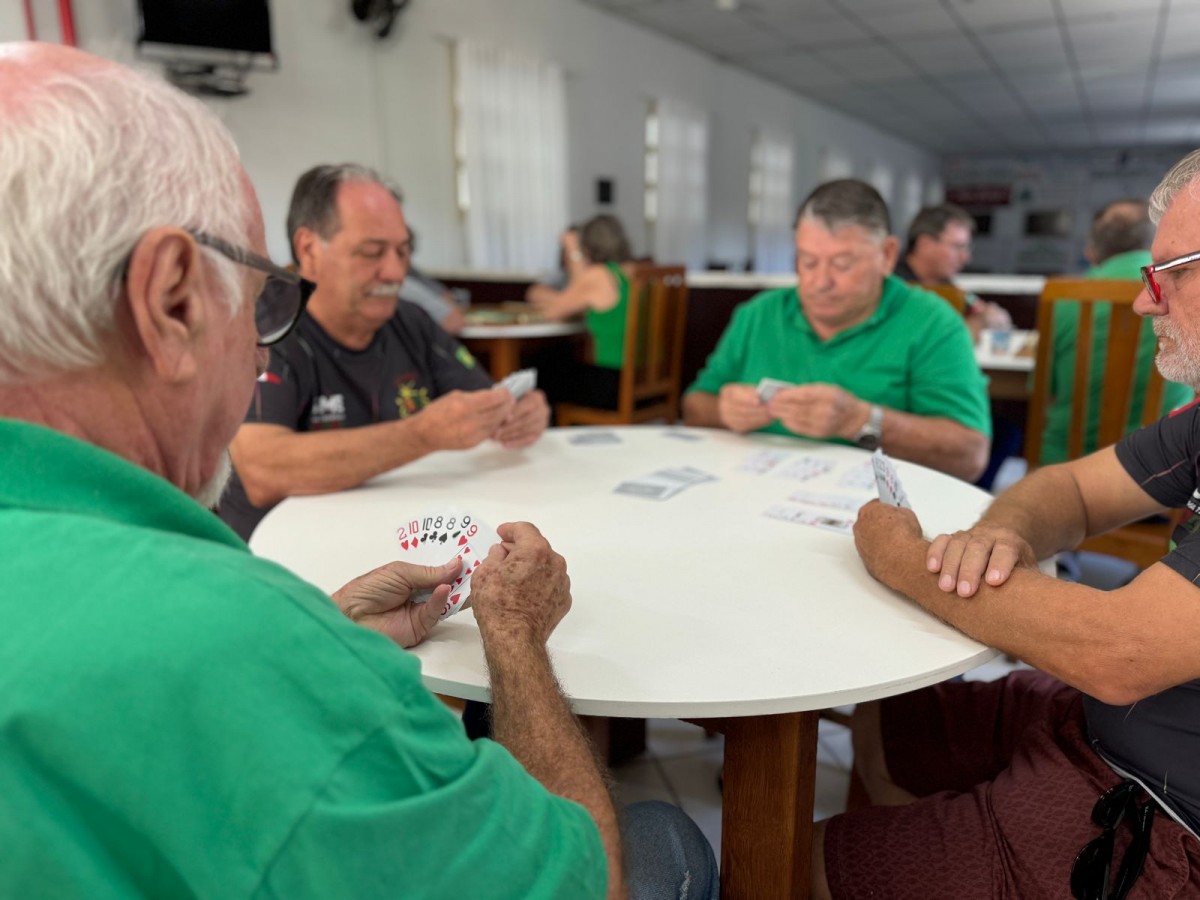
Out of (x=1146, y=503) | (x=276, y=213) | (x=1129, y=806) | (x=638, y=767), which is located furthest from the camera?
(x=276, y=213)

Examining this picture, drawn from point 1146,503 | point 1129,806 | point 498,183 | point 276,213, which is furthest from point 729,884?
point 498,183

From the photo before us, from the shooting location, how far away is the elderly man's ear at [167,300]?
19.4 inches

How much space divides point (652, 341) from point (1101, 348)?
1.84 meters

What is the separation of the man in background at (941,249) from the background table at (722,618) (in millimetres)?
2509

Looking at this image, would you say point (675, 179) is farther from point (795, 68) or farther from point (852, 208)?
point (852, 208)

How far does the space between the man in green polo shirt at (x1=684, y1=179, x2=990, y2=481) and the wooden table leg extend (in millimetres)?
945

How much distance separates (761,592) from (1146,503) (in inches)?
24.4

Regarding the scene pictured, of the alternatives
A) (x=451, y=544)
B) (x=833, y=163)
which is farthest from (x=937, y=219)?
(x=833, y=163)

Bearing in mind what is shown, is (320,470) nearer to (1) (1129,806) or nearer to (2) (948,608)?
(2) (948,608)

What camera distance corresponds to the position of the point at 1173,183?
3.16ft

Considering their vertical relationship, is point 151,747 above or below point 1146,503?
above

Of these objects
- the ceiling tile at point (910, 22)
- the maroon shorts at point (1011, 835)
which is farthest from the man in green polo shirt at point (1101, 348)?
the ceiling tile at point (910, 22)

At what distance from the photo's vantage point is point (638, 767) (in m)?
1.92

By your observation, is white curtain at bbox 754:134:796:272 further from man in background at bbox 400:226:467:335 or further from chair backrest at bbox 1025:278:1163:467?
chair backrest at bbox 1025:278:1163:467
